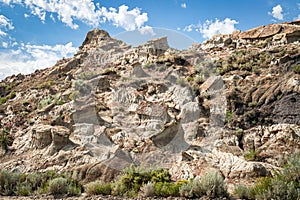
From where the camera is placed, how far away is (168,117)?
1490 cm

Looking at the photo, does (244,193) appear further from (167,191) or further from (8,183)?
(8,183)

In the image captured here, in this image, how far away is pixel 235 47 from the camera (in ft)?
86.7

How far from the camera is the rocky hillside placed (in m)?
11.5

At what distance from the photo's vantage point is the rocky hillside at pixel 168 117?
37.6ft

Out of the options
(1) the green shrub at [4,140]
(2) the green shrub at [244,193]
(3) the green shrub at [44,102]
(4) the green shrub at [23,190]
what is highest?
(3) the green shrub at [44,102]

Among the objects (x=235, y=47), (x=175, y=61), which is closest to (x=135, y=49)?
(x=175, y=61)

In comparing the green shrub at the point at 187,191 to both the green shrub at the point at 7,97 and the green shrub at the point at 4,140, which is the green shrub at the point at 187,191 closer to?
the green shrub at the point at 4,140

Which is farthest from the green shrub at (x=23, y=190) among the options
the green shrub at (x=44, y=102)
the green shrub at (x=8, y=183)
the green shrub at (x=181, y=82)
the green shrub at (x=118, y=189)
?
the green shrub at (x=181, y=82)

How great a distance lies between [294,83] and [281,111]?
2.21 meters

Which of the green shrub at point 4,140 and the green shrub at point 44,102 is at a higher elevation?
the green shrub at point 44,102

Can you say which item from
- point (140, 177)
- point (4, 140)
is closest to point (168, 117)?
point (140, 177)

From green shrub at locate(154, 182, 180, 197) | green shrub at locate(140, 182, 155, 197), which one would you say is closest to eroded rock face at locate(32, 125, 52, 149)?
green shrub at locate(140, 182, 155, 197)

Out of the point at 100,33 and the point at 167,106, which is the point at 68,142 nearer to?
the point at 167,106

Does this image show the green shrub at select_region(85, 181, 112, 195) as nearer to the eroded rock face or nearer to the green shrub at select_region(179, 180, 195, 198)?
the green shrub at select_region(179, 180, 195, 198)
